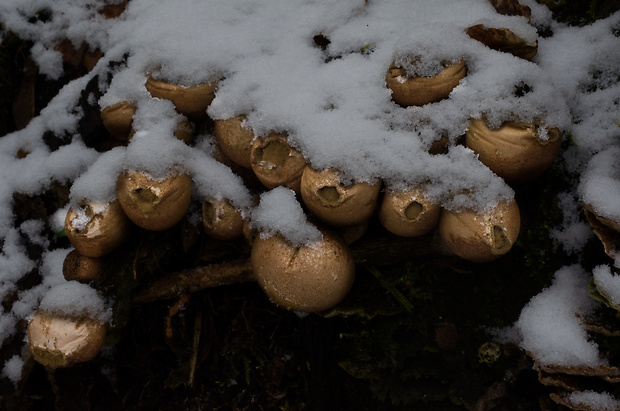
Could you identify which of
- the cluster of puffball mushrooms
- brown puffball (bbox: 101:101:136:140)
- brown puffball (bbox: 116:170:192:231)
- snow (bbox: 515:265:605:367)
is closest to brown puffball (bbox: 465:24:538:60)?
the cluster of puffball mushrooms

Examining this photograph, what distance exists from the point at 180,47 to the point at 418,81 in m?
0.68

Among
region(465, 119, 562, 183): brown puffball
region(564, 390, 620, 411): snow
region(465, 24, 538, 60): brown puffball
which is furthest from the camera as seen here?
region(465, 24, 538, 60): brown puffball

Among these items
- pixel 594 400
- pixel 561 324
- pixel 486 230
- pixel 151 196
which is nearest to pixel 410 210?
pixel 486 230

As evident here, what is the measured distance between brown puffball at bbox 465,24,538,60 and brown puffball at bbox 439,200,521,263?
1.30 ft

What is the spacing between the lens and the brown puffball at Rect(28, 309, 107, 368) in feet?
3.93

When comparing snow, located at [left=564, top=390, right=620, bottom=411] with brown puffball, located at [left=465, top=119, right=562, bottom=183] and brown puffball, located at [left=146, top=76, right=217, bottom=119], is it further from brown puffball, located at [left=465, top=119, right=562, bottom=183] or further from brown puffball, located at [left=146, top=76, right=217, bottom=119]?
brown puffball, located at [left=146, top=76, right=217, bottom=119]

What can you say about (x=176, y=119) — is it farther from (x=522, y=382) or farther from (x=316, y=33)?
(x=522, y=382)

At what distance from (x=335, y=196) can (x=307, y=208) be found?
0.46 ft

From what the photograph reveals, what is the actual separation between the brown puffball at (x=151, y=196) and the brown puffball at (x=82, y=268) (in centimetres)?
22

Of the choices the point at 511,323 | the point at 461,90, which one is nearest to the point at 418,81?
the point at 461,90

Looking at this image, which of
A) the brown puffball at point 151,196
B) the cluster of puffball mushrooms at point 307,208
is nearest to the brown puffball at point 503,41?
the cluster of puffball mushrooms at point 307,208

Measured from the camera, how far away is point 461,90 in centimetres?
110

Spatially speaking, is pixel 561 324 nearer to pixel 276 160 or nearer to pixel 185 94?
pixel 276 160

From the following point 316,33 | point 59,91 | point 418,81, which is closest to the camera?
point 418,81
